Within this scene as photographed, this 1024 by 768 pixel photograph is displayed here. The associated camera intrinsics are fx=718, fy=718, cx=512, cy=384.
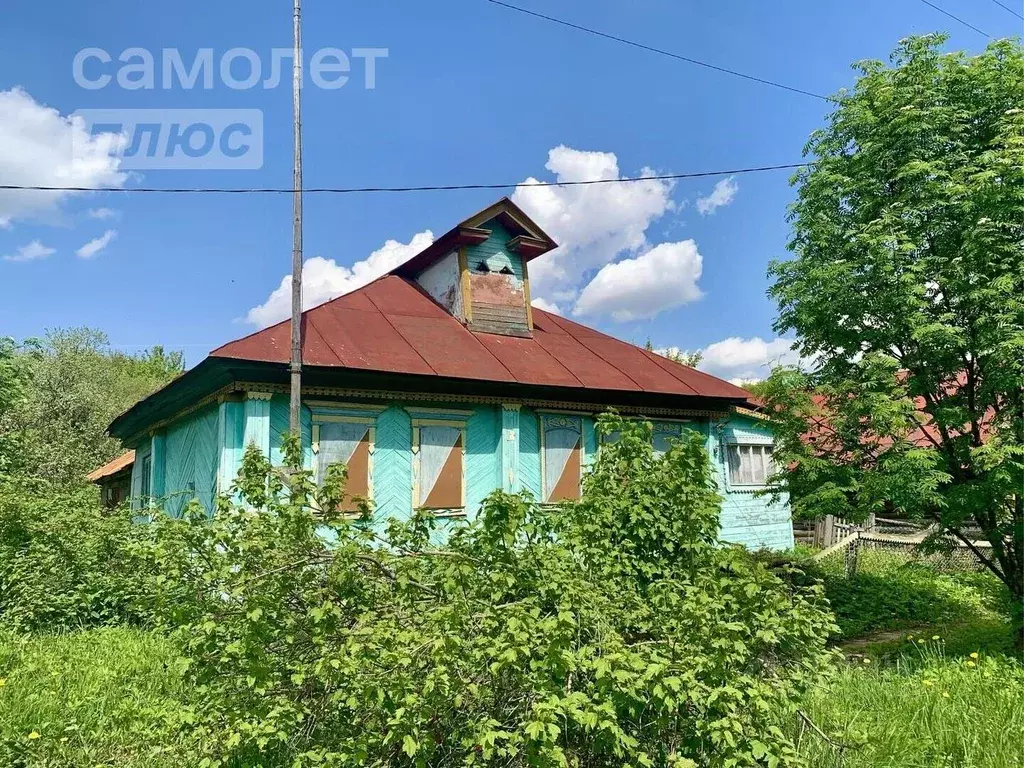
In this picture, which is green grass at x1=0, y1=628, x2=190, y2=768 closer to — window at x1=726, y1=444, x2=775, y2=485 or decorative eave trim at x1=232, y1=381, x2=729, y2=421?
decorative eave trim at x1=232, y1=381, x2=729, y2=421

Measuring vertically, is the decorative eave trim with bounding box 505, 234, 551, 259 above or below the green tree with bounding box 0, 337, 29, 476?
above

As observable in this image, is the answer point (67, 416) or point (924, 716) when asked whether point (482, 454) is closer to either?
point (924, 716)

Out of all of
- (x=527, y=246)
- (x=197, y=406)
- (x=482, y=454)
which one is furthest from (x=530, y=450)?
(x=197, y=406)

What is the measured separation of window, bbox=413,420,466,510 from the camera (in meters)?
10.6

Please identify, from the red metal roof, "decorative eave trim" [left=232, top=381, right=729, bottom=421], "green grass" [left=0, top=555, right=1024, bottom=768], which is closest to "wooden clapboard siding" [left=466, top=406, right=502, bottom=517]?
"decorative eave trim" [left=232, top=381, right=729, bottom=421]

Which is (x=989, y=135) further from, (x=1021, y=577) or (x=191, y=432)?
(x=191, y=432)

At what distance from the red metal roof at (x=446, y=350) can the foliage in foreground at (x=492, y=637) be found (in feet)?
19.2

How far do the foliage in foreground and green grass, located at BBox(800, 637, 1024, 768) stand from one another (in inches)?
35.4

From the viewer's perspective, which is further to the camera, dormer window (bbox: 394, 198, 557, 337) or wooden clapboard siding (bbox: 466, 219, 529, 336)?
wooden clapboard siding (bbox: 466, 219, 529, 336)

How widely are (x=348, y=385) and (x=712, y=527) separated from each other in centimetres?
681

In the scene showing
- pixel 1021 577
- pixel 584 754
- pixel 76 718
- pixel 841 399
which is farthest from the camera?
pixel 841 399

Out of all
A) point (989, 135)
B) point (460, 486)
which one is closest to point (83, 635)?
point (460, 486)

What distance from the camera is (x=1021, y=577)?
7.11 metres

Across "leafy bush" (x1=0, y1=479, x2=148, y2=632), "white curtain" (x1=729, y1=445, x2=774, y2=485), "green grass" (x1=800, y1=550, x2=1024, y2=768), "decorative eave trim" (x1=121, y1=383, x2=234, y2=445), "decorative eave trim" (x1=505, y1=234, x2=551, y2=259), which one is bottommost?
"green grass" (x1=800, y1=550, x2=1024, y2=768)
